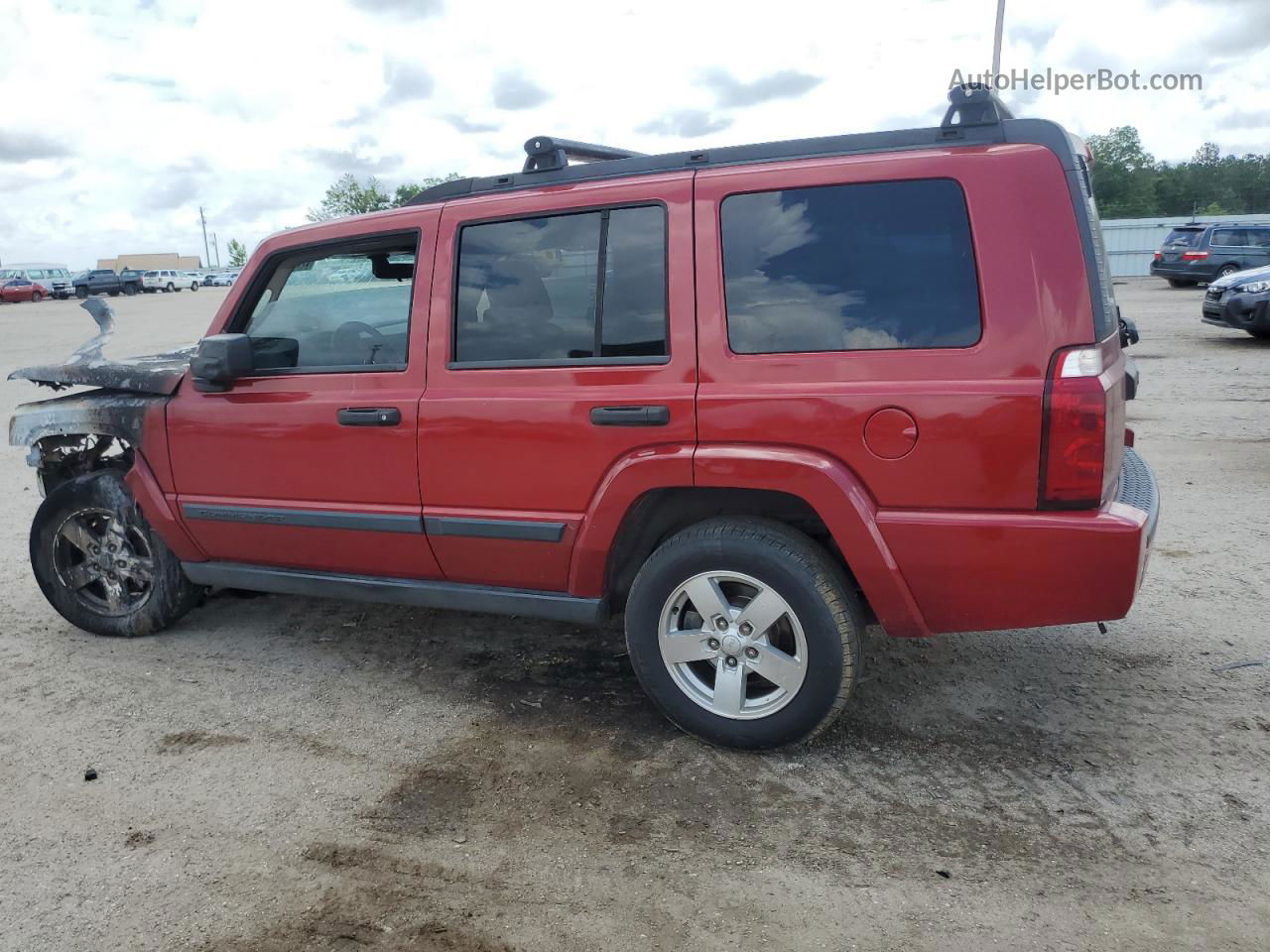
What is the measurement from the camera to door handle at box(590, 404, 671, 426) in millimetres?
3201

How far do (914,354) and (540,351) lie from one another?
1.28 m

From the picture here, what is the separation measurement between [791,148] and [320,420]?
78.0 inches

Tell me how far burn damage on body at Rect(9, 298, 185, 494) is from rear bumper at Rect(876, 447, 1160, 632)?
122 inches

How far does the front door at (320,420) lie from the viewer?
369 cm

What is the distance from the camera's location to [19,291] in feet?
154

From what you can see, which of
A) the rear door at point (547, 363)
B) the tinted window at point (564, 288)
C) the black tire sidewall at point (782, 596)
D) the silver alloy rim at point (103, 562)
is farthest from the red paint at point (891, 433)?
the silver alloy rim at point (103, 562)

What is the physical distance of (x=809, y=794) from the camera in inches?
120

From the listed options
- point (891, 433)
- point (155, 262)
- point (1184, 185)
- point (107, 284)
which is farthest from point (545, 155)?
point (155, 262)

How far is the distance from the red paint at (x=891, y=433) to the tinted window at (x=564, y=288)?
731 mm

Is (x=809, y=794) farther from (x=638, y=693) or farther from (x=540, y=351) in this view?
(x=540, y=351)

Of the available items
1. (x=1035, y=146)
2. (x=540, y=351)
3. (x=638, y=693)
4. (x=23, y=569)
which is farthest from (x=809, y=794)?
(x=23, y=569)

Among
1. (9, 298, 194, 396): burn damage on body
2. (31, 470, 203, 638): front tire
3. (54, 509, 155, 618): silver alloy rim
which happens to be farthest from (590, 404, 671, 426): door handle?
(54, 509, 155, 618): silver alloy rim

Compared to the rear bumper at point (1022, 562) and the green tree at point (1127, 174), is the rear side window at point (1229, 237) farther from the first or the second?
the green tree at point (1127, 174)

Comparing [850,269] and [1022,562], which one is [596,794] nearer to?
[1022,562]
